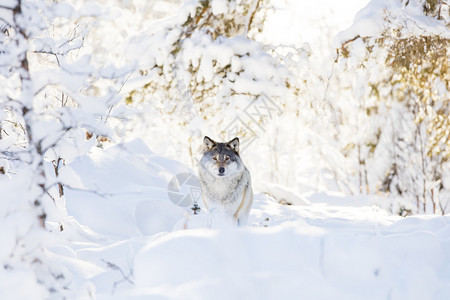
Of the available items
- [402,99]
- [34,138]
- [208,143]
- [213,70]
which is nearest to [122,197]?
[208,143]

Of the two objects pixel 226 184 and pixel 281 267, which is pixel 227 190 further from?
pixel 281 267

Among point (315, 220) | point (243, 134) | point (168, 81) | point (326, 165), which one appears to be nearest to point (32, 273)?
point (315, 220)

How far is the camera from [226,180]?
6.39 meters

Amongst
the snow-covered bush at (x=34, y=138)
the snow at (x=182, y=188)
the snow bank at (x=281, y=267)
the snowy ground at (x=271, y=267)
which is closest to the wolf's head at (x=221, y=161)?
the snow at (x=182, y=188)

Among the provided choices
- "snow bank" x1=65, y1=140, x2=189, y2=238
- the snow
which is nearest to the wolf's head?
the snow

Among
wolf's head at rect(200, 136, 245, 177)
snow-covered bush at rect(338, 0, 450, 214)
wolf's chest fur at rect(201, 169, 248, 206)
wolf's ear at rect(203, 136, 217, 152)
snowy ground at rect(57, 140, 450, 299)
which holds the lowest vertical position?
snowy ground at rect(57, 140, 450, 299)

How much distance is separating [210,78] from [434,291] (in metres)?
6.70

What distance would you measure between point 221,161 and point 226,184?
1.13 feet

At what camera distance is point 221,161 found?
6.30 metres

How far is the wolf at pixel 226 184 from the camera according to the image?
20.7 ft

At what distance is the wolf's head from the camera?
20.6 feet

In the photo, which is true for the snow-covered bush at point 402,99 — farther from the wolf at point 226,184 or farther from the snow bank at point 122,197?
the snow bank at point 122,197

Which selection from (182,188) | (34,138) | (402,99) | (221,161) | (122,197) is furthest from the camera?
(402,99)

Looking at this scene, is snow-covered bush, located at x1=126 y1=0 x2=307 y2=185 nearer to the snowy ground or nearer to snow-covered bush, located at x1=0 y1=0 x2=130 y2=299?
snow-covered bush, located at x1=0 y1=0 x2=130 y2=299
